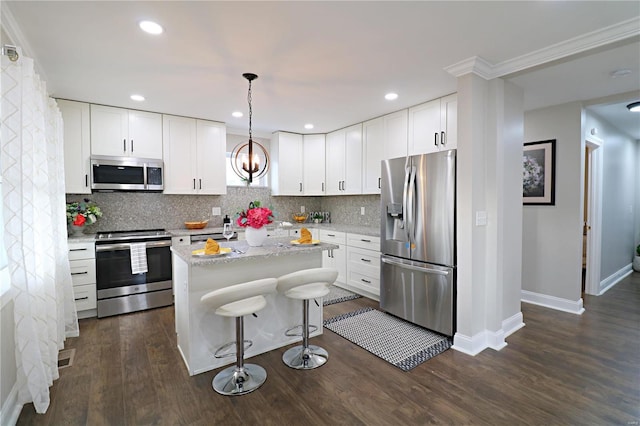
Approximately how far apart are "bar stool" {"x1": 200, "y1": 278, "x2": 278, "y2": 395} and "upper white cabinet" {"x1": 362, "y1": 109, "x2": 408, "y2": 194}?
7.96 feet

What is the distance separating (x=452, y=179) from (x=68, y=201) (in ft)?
15.0

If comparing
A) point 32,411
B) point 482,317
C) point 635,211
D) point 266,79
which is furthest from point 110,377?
point 635,211

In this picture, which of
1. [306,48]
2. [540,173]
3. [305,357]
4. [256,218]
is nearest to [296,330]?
[305,357]

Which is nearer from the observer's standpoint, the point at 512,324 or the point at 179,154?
the point at 512,324

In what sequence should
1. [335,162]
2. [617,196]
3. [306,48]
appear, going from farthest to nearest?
[335,162] → [617,196] → [306,48]

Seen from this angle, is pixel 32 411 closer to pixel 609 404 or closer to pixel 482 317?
pixel 482 317

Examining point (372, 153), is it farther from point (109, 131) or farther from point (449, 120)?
point (109, 131)

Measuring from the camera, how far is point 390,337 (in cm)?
312

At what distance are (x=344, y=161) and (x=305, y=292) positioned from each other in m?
3.02

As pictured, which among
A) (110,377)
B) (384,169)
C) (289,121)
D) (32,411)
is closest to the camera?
(32,411)

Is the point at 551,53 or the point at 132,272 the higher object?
the point at 551,53

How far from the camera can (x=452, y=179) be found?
294cm

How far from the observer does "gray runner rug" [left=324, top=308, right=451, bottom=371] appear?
2732 mm

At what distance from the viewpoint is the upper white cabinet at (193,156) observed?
14.2 feet
